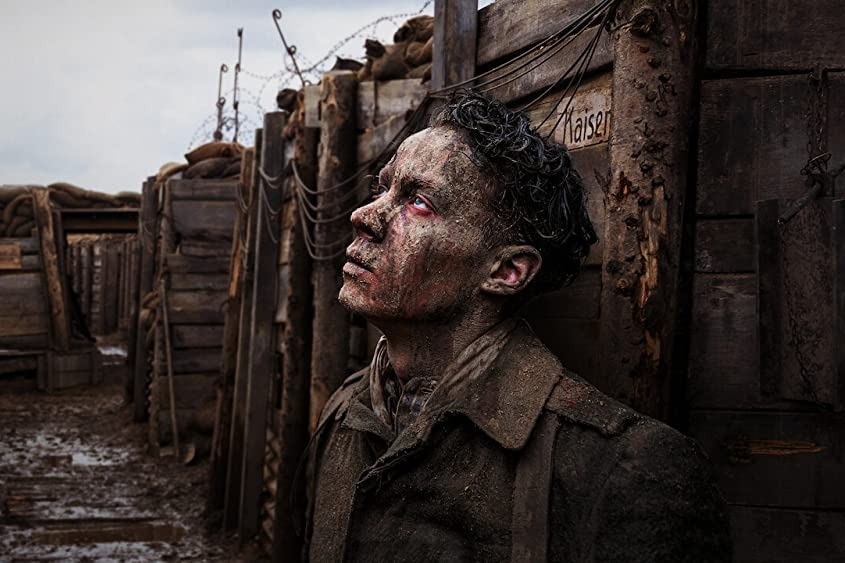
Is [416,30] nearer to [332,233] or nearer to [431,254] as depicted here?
[332,233]

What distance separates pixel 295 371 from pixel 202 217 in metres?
4.97

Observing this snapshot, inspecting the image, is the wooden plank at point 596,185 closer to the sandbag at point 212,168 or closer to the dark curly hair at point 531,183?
the dark curly hair at point 531,183

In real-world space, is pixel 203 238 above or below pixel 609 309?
above

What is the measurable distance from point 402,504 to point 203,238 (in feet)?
28.5

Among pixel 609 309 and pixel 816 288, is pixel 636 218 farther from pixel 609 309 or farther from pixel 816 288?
pixel 816 288

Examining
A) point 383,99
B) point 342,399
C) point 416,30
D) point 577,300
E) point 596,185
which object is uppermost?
point 416,30

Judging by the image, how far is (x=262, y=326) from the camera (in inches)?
264

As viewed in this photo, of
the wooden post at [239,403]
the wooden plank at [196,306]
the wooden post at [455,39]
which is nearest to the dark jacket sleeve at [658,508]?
the wooden post at [455,39]

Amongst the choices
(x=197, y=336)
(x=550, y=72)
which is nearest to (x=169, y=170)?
(x=197, y=336)

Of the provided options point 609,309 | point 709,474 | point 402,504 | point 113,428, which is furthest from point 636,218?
point 113,428

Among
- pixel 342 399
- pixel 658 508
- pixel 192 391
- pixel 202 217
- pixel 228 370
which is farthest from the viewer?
pixel 202 217

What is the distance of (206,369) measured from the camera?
9.95m

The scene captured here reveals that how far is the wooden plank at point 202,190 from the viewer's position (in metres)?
10.1

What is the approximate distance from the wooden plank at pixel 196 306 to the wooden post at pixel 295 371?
4363mm
